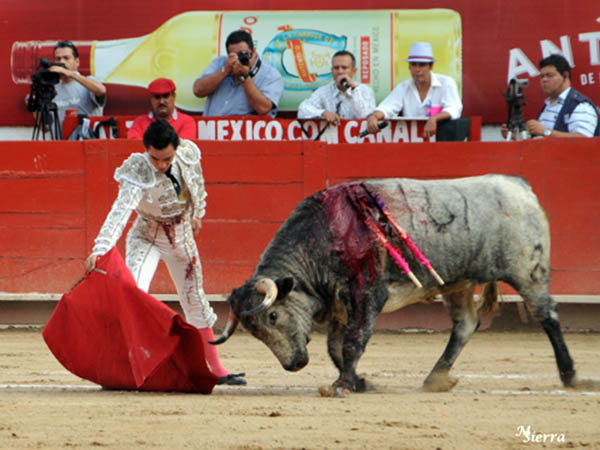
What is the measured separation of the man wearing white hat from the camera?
7527 mm

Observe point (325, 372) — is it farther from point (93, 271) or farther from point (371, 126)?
point (371, 126)

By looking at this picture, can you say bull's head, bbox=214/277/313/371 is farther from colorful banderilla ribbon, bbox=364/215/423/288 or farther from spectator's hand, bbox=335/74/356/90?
spectator's hand, bbox=335/74/356/90

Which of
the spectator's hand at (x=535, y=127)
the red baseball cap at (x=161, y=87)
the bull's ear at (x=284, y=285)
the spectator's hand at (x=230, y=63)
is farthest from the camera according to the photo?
the spectator's hand at (x=230, y=63)

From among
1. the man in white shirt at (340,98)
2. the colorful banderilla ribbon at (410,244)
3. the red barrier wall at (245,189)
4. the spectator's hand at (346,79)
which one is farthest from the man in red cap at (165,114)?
the colorful banderilla ribbon at (410,244)

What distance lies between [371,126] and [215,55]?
4.70ft

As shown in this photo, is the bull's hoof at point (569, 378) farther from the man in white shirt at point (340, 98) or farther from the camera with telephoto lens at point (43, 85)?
the camera with telephoto lens at point (43, 85)

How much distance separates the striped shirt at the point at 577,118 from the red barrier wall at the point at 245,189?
14 centimetres

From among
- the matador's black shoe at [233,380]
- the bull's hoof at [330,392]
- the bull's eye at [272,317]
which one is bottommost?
the matador's black shoe at [233,380]

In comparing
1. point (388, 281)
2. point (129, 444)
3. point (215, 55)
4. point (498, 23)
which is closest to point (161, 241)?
point (388, 281)

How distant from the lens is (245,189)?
780cm

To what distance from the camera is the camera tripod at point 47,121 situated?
25.9 ft

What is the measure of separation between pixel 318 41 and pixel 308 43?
0.24ft

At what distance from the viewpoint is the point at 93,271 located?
5176mm

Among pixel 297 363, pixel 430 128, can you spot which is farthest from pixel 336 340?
pixel 430 128
